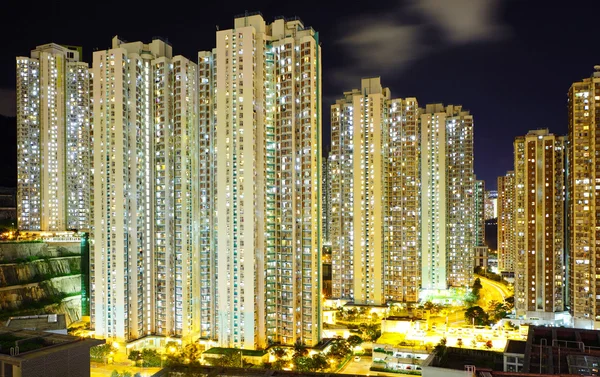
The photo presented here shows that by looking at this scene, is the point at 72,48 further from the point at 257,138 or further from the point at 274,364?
the point at 274,364

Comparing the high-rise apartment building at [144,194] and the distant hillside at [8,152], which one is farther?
the distant hillside at [8,152]

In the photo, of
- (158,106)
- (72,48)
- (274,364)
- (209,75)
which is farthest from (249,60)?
(72,48)

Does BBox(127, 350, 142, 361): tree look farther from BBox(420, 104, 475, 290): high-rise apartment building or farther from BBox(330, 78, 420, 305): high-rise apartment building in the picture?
→ BBox(420, 104, 475, 290): high-rise apartment building

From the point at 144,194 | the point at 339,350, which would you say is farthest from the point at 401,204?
the point at 144,194

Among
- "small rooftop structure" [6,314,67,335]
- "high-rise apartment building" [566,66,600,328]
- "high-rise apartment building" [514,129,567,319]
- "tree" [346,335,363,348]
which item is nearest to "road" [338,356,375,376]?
"tree" [346,335,363,348]

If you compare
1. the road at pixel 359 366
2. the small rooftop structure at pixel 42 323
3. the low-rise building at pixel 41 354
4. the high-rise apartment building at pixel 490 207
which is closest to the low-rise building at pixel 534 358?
the road at pixel 359 366

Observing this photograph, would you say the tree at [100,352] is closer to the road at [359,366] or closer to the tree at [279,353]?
the tree at [279,353]

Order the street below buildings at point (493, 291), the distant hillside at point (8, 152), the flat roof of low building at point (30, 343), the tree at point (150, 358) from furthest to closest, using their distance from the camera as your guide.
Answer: the distant hillside at point (8, 152) → the street below buildings at point (493, 291) → the tree at point (150, 358) → the flat roof of low building at point (30, 343)
